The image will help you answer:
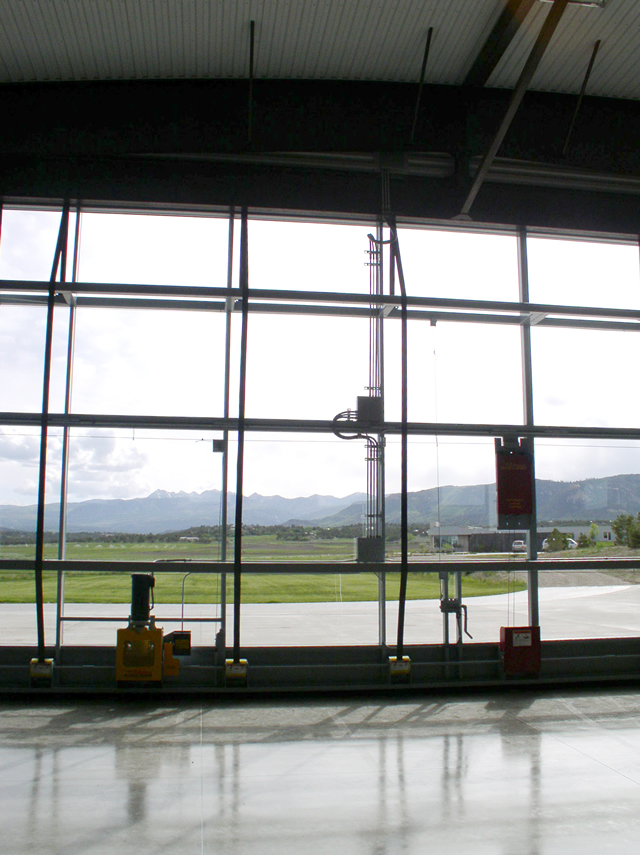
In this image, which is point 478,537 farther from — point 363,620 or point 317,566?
point 317,566

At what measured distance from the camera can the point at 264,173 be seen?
799 centimetres

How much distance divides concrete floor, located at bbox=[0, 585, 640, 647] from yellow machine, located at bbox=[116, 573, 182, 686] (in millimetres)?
600

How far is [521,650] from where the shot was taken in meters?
7.37

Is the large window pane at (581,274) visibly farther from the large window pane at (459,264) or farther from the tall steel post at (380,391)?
the tall steel post at (380,391)

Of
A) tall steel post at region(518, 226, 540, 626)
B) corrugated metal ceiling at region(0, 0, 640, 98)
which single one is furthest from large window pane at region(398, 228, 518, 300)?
corrugated metal ceiling at region(0, 0, 640, 98)

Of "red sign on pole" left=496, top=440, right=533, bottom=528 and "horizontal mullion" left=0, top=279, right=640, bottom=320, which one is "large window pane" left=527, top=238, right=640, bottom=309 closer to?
"horizontal mullion" left=0, top=279, right=640, bottom=320

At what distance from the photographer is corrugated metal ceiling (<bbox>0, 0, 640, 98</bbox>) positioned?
645 centimetres

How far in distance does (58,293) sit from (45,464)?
6.46 ft

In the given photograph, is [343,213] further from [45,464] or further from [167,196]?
[45,464]

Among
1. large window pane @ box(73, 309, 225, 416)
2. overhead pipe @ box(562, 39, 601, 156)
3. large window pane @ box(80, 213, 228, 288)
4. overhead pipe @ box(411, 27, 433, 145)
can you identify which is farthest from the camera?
large window pane @ box(80, 213, 228, 288)

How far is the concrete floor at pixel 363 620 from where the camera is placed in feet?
23.8

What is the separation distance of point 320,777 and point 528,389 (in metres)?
5.18

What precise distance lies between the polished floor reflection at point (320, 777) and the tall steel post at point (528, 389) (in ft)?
4.34

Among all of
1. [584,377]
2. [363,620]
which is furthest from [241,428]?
[584,377]
